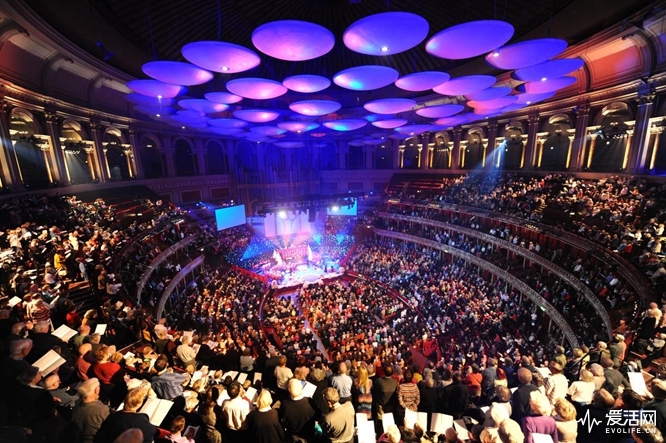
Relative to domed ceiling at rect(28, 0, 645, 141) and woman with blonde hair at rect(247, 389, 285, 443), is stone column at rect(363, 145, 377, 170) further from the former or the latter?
woman with blonde hair at rect(247, 389, 285, 443)

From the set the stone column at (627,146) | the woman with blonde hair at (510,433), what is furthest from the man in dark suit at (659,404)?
the stone column at (627,146)

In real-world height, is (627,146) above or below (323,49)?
below

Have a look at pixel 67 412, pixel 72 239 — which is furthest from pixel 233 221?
pixel 67 412

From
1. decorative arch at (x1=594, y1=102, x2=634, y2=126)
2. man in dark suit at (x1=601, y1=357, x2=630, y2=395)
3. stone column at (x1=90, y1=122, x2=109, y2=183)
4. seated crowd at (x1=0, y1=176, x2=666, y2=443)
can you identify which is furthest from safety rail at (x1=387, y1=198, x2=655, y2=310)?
stone column at (x1=90, y1=122, x2=109, y2=183)

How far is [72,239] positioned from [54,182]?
768 centimetres

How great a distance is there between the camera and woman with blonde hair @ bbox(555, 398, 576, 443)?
12.4 ft

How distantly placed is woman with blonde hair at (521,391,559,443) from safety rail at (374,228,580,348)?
1054 centimetres

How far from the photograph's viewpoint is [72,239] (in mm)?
11180

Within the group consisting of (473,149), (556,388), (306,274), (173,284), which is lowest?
(306,274)

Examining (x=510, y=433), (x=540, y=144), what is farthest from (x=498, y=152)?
(x=510, y=433)

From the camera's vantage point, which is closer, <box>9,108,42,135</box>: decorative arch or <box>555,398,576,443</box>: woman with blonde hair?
<box>555,398,576,443</box>: woman with blonde hair

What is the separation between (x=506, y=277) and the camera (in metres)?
18.2

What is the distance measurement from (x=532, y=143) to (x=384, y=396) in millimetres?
23168

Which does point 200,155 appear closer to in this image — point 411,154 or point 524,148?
point 411,154
